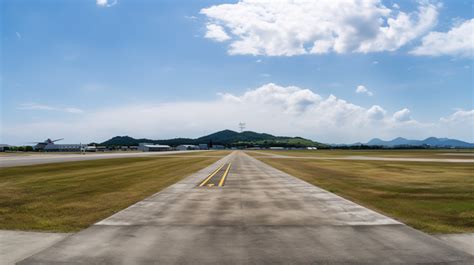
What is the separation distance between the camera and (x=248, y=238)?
8.42m

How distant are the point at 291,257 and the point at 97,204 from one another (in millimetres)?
9702

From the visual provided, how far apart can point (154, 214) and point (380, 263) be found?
294 inches

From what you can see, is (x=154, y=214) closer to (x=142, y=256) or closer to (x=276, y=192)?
(x=142, y=256)

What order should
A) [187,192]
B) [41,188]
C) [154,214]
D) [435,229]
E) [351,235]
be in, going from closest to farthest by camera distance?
[351,235] → [435,229] → [154,214] → [187,192] → [41,188]

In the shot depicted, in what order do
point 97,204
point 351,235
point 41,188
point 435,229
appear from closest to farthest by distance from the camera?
point 351,235
point 435,229
point 97,204
point 41,188

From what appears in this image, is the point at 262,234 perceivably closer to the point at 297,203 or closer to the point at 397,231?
the point at 397,231

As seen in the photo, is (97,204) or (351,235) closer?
(351,235)

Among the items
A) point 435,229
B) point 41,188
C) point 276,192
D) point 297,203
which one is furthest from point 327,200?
point 41,188

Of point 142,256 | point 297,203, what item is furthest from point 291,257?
point 297,203

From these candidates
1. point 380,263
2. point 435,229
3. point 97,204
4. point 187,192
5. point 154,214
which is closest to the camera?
point 380,263

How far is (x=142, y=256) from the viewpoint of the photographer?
7.06m

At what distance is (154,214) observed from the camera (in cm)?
1141

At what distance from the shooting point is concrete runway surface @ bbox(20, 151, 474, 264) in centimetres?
693

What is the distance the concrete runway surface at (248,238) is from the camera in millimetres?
Result: 6930
